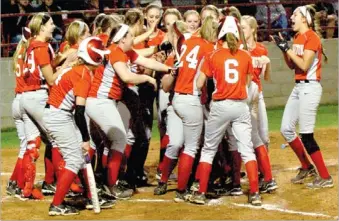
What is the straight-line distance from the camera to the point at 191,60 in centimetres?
947

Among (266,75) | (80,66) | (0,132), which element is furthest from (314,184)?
(0,132)

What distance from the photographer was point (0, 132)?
14773 mm

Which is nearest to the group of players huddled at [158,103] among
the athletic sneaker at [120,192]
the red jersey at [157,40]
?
the athletic sneaker at [120,192]

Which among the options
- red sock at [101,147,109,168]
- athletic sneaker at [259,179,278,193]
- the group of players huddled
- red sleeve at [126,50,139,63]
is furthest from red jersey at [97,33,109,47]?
athletic sneaker at [259,179,278,193]

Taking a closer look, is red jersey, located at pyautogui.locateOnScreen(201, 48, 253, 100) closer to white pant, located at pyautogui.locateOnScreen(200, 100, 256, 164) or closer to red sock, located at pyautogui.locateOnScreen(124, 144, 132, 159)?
white pant, located at pyautogui.locateOnScreen(200, 100, 256, 164)

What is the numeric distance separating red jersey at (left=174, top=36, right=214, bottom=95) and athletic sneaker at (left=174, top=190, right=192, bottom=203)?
111cm

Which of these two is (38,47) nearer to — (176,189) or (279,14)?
(176,189)

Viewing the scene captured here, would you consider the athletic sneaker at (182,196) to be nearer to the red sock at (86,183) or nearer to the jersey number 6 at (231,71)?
the red sock at (86,183)

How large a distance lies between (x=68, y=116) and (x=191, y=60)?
152cm

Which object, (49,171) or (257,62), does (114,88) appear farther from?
(257,62)

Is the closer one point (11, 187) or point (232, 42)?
point (232, 42)

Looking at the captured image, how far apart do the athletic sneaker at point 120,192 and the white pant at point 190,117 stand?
32.9 inches

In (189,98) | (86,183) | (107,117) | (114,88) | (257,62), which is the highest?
(257,62)

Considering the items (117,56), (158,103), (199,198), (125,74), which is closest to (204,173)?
(199,198)
